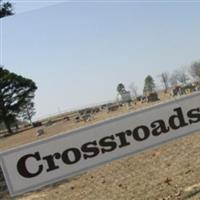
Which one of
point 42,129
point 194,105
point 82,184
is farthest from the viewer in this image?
point 82,184

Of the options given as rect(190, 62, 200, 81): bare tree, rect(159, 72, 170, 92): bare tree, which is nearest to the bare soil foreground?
rect(159, 72, 170, 92): bare tree

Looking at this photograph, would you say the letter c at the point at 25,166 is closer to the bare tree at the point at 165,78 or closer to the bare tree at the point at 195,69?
the bare tree at the point at 165,78

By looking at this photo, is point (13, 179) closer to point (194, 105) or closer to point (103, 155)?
→ point (103, 155)

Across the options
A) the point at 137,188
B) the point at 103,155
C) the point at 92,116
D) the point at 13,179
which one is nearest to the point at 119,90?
the point at 92,116

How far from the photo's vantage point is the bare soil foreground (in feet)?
20.5

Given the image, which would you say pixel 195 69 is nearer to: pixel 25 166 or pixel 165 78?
pixel 165 78

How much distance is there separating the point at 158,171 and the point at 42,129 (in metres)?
1.88

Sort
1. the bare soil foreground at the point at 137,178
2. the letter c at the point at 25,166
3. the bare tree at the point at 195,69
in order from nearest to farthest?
the letter c at the point at 25,166 → the bare soil foreground at the point at 137,178 → the bare tree at the point at 195,69

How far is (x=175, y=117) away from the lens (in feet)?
20.3

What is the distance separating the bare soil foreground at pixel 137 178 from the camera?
20.5 ft

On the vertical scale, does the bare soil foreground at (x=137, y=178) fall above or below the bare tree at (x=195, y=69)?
below

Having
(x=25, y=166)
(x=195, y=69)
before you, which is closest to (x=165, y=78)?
(x=195, y=69)

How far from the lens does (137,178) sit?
7.01m

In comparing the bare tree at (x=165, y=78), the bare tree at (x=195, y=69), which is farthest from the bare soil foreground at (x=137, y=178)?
the bare tree at (x=195, y=69)
